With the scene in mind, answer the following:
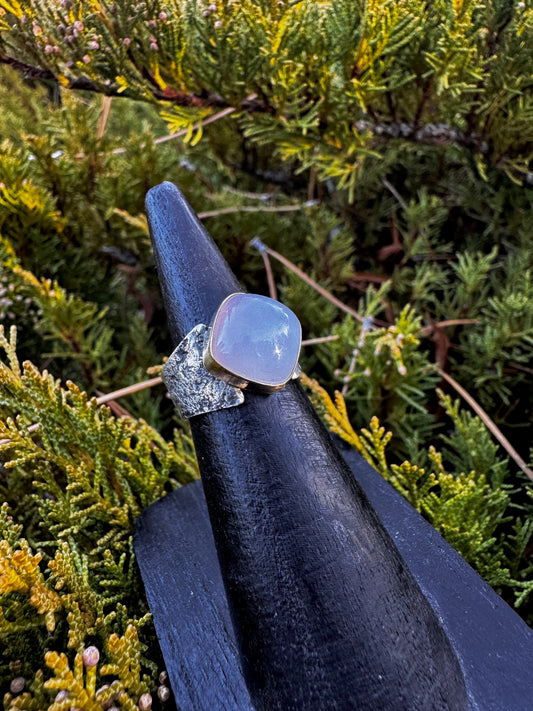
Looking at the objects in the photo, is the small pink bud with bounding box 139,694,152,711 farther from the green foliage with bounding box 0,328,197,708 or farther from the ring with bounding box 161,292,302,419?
the ring with bounding box 161,292,302,419

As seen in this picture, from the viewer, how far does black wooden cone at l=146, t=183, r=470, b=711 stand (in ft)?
1.40

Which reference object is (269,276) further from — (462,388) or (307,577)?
(307,577)

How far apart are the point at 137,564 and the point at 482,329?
74 centimetres

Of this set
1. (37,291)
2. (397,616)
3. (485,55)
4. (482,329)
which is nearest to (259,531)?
(397,616)

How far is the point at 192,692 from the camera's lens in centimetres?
48

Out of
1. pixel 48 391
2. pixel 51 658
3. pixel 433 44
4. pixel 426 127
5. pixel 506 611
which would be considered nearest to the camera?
pixel 51 658

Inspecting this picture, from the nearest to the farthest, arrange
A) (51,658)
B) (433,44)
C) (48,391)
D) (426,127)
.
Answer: (51,658) < (48,391) < (433,44) < (426,127)

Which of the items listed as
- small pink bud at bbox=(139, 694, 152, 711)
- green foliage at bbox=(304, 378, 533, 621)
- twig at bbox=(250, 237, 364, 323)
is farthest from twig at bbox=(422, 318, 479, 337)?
small pink bud at bbox=(139, 694, 152, 711)

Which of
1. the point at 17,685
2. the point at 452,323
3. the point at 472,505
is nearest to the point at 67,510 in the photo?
the point at 17,685

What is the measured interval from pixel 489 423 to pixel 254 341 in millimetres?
509

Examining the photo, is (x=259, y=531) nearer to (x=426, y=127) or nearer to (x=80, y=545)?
(x=80, y=545)

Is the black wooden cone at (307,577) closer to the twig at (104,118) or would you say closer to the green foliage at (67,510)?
the green foliage at (67,510)

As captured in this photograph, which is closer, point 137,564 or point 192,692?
point 192,692

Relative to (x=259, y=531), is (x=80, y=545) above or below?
below
